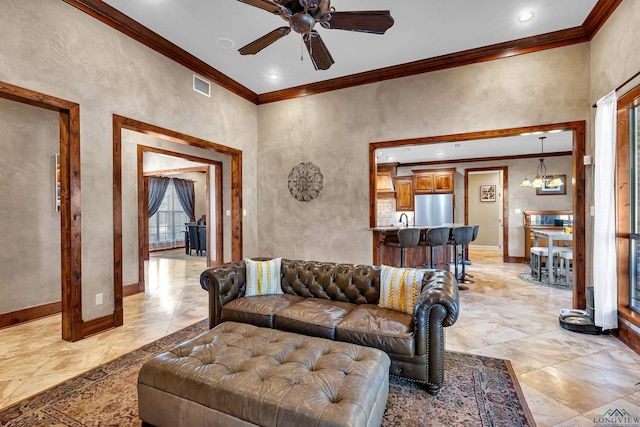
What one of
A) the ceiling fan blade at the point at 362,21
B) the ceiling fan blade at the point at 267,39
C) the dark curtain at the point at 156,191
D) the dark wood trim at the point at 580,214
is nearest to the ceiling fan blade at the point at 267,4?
the ceiling fan blade at the point at 267,39

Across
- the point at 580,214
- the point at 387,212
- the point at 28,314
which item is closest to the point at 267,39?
the point at 580,214

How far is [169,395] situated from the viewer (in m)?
1.65

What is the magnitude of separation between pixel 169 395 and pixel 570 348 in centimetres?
335

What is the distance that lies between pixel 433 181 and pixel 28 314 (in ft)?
27.5

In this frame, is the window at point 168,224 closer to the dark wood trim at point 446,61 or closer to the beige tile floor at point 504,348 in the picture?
the beige tile floor at point 504,348

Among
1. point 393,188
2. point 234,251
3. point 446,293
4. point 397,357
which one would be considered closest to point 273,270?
point 397,357

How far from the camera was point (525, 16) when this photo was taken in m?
3.29

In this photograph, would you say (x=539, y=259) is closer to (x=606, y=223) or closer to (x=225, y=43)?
(x=606, y=223)

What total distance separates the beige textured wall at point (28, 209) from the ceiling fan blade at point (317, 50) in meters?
3.51

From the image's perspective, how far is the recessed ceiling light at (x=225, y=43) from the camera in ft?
12.2

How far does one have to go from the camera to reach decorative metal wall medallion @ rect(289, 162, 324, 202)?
5109 mm

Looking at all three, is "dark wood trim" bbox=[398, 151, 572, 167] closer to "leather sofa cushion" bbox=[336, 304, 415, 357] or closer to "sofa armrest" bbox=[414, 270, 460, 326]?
"sofa armrest" bbox=[414, 270, 460, 326]

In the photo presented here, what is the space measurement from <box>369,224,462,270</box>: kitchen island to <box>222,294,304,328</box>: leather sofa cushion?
2.06 metres

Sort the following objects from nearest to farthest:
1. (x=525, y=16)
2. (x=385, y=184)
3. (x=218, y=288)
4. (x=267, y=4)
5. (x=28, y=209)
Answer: (x=267, y=4), (x=218, y=288), (x=525, y=16), (x=28, y=209), (x=385, y=184)
